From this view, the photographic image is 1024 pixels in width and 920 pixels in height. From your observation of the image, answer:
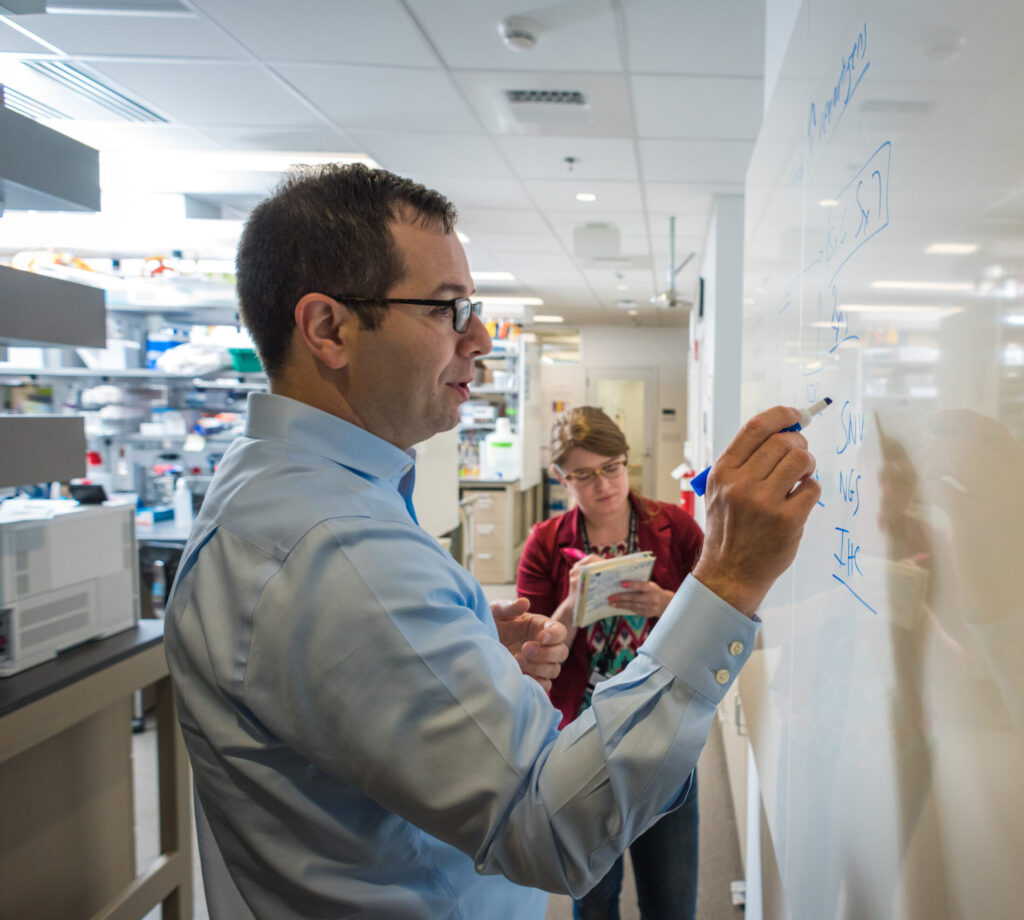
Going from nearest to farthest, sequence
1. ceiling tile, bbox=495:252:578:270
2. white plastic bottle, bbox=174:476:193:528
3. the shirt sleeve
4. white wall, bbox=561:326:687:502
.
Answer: the shirt sleeve < white plastic bottle, bbox=174:476:193:528 < ceiling tile, bbox=495:252:578:270 < white wall, bbox=561:326:687:502

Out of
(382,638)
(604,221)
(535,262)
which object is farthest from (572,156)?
(382,638)

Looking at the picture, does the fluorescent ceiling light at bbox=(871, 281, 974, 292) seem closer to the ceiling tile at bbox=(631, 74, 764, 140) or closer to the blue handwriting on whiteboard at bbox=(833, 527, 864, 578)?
the blue handwriting on whiteboard at bbox=(833, 527, 864, 578)

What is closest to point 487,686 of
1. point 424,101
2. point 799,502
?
point 799,502

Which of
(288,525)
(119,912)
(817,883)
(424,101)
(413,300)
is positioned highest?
(424,101)

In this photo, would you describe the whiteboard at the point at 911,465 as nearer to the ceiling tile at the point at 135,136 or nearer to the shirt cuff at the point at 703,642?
the shirt cuff at the point at 703,642

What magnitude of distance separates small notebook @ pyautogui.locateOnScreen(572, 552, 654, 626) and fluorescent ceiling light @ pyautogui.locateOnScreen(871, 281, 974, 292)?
2.92 feet

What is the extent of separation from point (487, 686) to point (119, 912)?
1.95 meters

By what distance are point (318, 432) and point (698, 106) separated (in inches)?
96.9

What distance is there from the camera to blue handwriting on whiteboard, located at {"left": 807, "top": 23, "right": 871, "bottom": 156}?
0.75 m

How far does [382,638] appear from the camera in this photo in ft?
2.05

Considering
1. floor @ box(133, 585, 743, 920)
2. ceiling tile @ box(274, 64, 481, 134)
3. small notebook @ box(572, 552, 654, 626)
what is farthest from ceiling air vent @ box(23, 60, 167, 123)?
floor @ box(133, 585, 743, 920)

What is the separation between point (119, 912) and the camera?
1923 mm

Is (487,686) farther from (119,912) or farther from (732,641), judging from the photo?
(119,912)

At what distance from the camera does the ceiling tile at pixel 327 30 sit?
6.71ft
